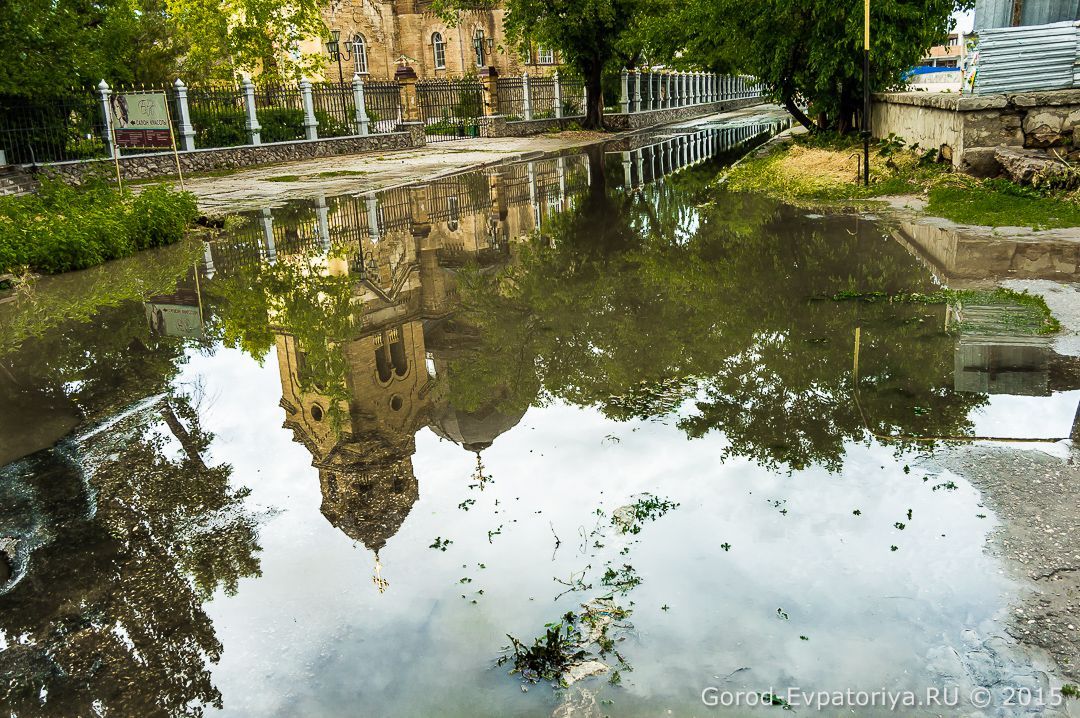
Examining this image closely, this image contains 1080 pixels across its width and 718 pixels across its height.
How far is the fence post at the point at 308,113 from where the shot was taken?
108 feet

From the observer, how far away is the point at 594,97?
43000 millimetres

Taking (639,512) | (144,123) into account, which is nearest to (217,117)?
(144,123)

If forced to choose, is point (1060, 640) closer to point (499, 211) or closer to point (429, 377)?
point (429, 377)

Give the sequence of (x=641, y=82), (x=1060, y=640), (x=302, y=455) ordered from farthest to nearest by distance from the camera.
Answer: (x=641, y=82) → (x=302, y=455) → (x=1060, y=640)

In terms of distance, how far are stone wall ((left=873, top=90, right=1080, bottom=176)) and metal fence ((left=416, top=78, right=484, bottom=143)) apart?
28.7 metres

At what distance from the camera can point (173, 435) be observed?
6602 millimetres

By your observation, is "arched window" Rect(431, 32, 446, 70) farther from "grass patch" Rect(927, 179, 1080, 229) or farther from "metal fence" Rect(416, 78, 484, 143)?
"grass patch" Rect(927, 179, 1080, 229)

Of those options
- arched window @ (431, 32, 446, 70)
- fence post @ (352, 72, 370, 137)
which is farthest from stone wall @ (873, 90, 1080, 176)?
arched window @ (431, 32, 446, 70)

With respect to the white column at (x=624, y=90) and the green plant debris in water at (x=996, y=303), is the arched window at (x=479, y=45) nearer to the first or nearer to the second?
the white column at (x=624, y=90)

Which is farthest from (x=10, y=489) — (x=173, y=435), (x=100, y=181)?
(x=100, y=181)

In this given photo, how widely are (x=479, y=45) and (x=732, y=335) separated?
63.7 m

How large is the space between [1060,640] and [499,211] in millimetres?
14528

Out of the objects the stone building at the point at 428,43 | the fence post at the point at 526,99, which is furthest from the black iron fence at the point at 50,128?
the stone building at the point at 428,43

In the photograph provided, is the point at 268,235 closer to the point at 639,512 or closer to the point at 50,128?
the point at 639,512
